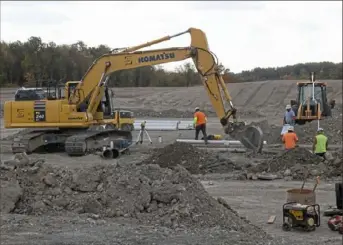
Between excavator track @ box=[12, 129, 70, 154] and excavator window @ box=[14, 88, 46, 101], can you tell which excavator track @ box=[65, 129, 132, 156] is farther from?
excavator window @ box=[14, 88, 46, 101]

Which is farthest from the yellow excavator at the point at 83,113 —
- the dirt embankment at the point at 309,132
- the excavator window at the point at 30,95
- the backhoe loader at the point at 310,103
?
the backhoe loader at the point at 310,103

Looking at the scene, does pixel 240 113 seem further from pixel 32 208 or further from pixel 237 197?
pixel 32 208

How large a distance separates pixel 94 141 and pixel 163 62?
3590mm

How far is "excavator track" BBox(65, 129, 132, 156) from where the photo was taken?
19.5 metres

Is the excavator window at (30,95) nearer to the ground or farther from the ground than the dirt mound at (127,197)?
farther from the ground

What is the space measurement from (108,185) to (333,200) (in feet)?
16.1

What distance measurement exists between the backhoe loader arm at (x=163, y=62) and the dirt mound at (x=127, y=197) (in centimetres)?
632

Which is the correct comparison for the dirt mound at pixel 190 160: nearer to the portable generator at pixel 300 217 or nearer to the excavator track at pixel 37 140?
the excavator track at pixel 37 140

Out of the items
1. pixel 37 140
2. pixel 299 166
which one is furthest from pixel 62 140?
pixel 299 166

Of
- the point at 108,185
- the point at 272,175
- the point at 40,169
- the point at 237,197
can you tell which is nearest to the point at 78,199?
the point at 108,185

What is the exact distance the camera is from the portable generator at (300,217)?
32.6ft

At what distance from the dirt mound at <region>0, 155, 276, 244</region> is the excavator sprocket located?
5.71 m

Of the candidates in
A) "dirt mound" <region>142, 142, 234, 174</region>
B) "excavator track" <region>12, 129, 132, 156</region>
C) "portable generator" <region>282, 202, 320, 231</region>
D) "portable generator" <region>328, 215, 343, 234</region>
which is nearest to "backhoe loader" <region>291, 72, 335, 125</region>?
"excavator track" <region>12, 129, 132, 156</region>

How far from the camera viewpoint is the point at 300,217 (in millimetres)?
9953
